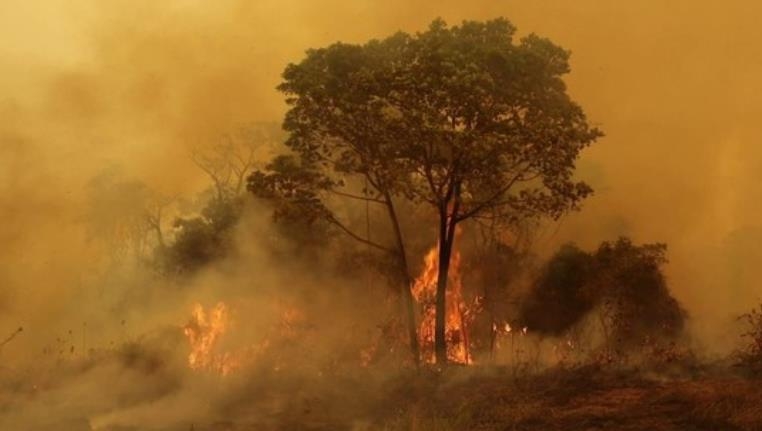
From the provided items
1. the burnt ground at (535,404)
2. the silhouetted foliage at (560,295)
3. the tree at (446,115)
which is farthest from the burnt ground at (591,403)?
the silhouetted foliage at (560,295)

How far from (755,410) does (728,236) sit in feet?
Result: 42.4

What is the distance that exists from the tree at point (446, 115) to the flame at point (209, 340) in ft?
16.0

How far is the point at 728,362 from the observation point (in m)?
11.9

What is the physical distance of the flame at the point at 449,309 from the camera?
17250mm

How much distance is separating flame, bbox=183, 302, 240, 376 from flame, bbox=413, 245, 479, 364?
4183mm

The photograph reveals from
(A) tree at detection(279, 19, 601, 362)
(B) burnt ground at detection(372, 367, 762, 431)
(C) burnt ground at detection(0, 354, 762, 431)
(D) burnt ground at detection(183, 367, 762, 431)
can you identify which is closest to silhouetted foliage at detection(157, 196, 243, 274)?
Answer: (C) burnt ground at detection(0, 354, 762, 431)

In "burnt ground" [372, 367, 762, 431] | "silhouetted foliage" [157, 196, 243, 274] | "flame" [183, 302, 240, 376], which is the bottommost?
"burnt ground" [372, 367, 762, 431]

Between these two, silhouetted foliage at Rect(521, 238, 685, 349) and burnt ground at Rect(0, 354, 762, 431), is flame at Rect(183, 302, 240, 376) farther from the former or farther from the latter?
silhouetted foliage at Rect(521, 238, 685, 349)

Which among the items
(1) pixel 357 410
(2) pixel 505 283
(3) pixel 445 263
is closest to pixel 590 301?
(2) pixel 505 283

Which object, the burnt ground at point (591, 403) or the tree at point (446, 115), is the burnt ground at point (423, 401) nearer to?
the burnt ground at point (591, 403)

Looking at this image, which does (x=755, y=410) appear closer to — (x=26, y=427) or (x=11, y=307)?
(x=26, y=427)

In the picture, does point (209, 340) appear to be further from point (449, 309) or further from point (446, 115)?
point (446, 115)

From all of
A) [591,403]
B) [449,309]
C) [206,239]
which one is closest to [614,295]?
[449,309]

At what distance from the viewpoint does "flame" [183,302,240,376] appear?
55.0ft
